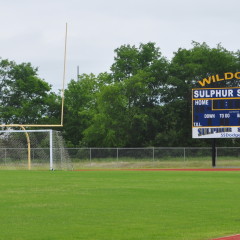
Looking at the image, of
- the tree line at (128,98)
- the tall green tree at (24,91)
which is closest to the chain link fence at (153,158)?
the tree line at (128,98)

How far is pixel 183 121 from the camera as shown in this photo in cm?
7181

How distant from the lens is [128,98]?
71812mm

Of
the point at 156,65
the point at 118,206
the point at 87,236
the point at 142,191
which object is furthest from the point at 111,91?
the point at 87,236

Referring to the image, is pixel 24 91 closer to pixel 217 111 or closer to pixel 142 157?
pixel 142 157

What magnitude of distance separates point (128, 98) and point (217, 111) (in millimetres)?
26816

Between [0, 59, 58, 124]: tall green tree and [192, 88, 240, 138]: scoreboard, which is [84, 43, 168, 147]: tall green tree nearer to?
[0, 59, 58, 124]: tall green tree

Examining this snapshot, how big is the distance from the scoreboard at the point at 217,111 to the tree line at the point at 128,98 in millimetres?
22355

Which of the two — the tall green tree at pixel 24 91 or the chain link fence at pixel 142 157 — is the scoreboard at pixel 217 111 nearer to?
the chain link fence at pixel 142 157

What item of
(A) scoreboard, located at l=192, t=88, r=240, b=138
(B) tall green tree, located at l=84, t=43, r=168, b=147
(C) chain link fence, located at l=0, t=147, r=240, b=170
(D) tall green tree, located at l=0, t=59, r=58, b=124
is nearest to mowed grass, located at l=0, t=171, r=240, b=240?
(A) scoreboard, located at l=192, t=88, r=240, b=138

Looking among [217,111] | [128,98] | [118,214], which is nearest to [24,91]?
[128,98]

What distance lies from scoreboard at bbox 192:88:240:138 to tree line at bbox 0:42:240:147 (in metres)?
22.4

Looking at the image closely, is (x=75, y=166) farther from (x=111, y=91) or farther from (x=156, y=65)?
(x=156, y=65)

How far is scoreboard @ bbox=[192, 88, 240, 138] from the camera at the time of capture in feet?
149

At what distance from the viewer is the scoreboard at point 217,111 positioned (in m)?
45.3
